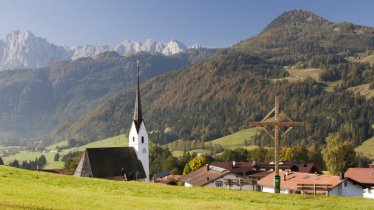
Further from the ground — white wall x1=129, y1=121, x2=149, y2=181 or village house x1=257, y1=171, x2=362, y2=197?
white wall x1=129, y1=121, x2=149, y2=181

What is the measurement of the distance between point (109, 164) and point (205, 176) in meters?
28.0

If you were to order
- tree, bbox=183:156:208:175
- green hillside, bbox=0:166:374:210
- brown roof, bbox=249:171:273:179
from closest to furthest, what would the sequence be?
green hillside, bbox=0:166:374:210
brown roof, bbox=249:171:273:179
tree, bbox=183:156:208:175

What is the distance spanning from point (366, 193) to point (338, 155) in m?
48.1

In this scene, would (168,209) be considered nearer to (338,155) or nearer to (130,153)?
(130,153)

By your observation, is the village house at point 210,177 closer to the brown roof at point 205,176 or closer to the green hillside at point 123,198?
the brown roof at point 205,176

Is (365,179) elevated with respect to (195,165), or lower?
elevated

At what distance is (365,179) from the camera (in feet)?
351

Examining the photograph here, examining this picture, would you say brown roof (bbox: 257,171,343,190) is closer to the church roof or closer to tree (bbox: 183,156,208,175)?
the church roof

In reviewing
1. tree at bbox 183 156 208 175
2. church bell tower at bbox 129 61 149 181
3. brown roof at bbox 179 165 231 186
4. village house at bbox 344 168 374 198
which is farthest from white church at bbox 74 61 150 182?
tree at bbox 183 156 208 175

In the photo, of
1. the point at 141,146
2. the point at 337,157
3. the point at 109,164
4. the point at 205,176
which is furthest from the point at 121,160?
the point at 337,157

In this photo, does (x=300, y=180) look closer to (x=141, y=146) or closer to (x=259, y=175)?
(x=259, y=175)

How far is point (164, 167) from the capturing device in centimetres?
19662

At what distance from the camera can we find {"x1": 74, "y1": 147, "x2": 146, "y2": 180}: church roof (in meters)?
100

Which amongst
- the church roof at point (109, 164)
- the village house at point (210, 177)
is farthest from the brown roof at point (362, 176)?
the church roof at point (109, 164)
